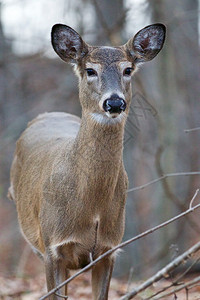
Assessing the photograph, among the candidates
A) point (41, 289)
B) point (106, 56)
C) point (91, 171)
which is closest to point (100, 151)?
point (91, 171)

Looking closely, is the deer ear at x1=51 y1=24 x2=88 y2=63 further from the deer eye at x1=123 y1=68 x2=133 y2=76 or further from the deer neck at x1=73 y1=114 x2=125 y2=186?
the deer neck at x1=73 y1=114 x2=125 y2=186

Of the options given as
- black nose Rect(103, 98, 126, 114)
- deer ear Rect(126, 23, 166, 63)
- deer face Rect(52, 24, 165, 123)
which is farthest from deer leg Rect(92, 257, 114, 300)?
deer ear Rect(126, 23, 166, 63)

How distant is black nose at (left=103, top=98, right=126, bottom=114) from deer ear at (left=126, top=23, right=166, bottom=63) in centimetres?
113

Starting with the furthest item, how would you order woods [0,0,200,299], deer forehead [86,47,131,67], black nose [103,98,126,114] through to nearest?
woods [0,0,200,299]
deer forehead [86,47,131,67]
black nose [103,98,126,114]

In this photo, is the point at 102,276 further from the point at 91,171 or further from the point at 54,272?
the point at 91,171

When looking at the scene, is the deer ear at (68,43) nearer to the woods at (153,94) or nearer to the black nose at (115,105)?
the black nose at (115,105)

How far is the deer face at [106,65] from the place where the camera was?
5.30 meters

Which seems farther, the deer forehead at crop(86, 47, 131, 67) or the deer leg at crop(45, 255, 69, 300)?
the deer leg at crop(45, 255, 69, 300)

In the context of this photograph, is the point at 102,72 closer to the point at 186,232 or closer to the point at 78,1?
the point at 78,1

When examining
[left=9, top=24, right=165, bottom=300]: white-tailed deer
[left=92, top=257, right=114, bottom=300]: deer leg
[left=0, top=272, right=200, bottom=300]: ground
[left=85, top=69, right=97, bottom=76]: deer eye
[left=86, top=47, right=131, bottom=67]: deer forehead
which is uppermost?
[left=86, top=47, right=131, bottom=67]: deer forehead

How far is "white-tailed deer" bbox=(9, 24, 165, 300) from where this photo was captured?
5531 millimetres

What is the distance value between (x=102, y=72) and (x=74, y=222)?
1324 millimetres

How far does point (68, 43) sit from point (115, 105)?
1243mm

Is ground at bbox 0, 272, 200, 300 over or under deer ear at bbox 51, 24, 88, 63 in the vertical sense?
under
